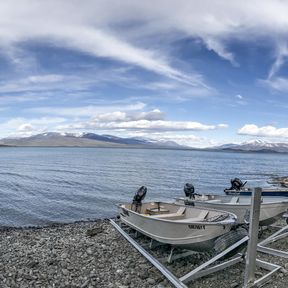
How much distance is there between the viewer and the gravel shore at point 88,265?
13.3 metres

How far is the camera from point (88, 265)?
1514 centimetres

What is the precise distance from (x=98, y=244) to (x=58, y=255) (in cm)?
232

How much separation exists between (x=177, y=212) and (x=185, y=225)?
14.1ft

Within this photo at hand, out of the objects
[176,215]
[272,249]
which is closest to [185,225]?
[176,215]

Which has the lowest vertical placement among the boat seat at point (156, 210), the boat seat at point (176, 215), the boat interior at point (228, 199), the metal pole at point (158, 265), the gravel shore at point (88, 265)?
the gravel shore at point (88, 265)

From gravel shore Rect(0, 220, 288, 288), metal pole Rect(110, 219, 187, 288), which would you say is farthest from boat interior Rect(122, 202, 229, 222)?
gravel shore Rect(0, 220, 288, 288)

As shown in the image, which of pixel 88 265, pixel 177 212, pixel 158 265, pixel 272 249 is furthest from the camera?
pixel 177 212

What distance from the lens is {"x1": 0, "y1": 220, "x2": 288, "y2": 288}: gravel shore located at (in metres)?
13.3

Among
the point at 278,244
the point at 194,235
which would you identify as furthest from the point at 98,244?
the point at 278,244

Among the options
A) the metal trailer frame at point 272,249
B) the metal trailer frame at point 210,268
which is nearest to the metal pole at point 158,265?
the metal trailer frame at point 210,268

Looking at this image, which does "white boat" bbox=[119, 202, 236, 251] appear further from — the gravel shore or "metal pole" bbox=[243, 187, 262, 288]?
"metal pole" bbox=[243, 187, 262, 288]

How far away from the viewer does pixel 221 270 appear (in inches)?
538

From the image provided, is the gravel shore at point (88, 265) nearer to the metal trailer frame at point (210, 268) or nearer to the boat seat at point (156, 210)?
the metal trailer frame at point (210, 268)

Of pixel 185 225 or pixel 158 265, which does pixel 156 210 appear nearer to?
pixel 185 225
